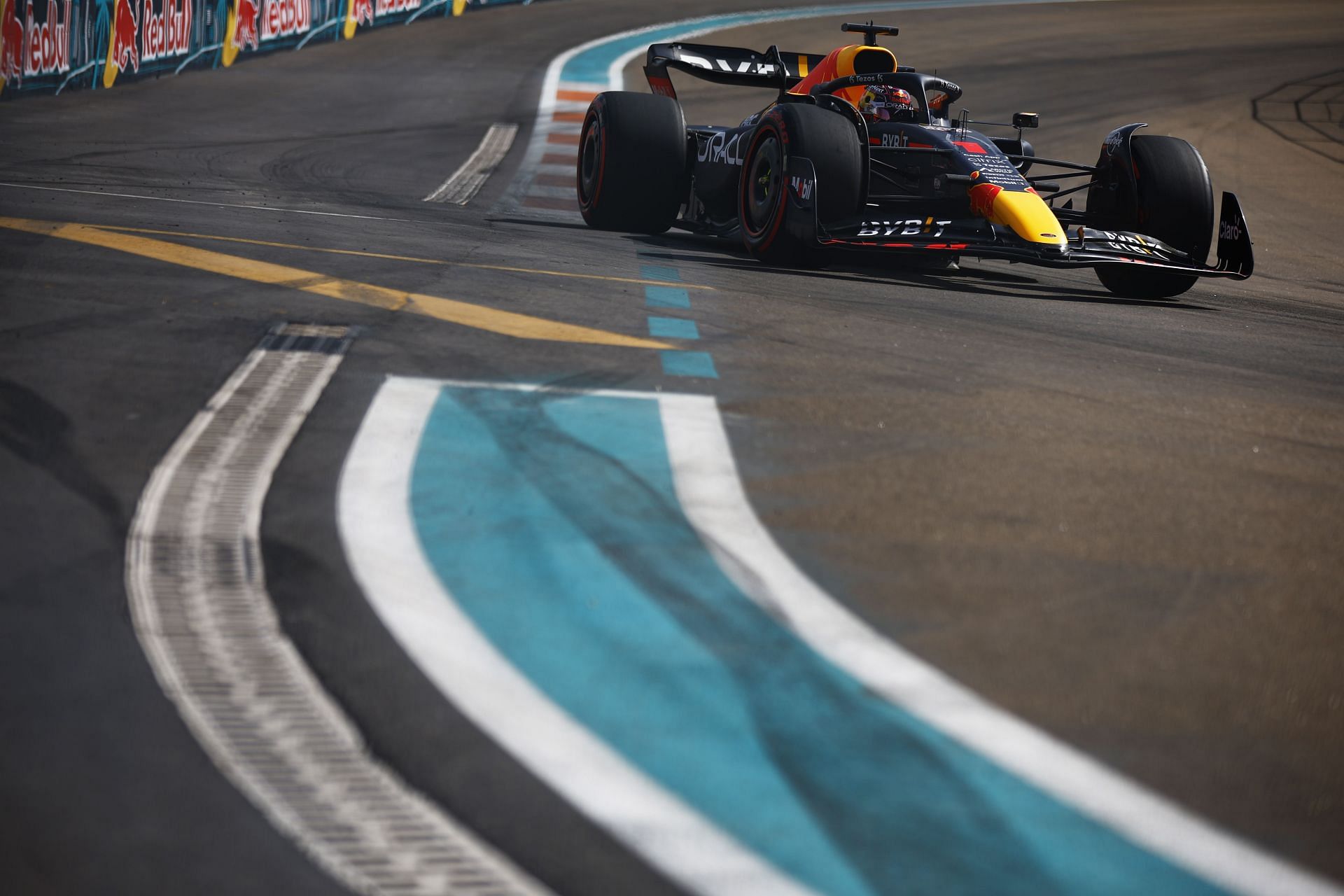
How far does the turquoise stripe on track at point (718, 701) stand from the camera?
78.1 inches

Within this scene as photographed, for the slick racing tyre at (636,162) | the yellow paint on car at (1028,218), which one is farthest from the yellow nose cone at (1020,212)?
the slick racing tyre at (636,162)

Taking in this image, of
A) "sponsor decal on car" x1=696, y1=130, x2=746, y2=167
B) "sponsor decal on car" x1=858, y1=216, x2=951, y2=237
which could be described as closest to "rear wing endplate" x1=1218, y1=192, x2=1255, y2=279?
"sponsor decal on car" x1=858, y1=216, x2=951, y2=237

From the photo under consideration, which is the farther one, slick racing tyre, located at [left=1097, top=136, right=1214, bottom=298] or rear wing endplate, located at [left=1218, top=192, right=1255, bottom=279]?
slick racing tyre, located at [left=1097, top=136, right=1214, bottom=298]

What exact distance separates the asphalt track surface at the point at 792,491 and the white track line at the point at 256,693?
0.04 metres

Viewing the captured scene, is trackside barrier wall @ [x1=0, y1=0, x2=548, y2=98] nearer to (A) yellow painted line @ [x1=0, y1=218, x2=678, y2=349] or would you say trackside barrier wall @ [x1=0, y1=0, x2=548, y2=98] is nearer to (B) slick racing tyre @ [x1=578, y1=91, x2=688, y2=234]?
(B) slick racing tyre @ [x1=578, y1=91, x2=688, y2=234]

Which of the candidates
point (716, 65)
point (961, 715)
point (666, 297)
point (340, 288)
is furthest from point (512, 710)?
point (716, 65)

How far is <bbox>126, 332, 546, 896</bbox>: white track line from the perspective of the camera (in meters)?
1.90

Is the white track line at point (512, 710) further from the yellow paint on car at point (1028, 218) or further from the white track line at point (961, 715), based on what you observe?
the yellow paint on car at point (1028, 218)

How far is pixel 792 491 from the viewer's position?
3.55 m

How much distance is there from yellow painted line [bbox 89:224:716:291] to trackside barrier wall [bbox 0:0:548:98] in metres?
11.4

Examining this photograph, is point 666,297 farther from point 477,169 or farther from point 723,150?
point 477,169

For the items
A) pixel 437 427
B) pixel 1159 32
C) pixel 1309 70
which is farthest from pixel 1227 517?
pixel 1159 32

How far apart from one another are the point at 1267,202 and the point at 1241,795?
606 inches

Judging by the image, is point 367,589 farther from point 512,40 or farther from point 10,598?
point 512,40
